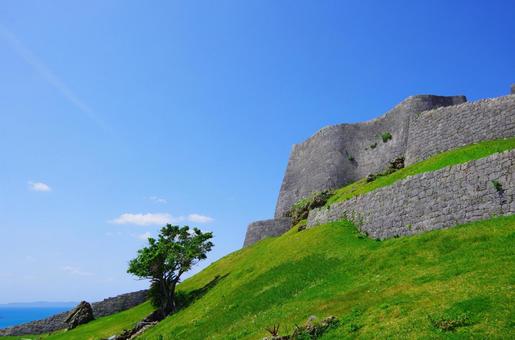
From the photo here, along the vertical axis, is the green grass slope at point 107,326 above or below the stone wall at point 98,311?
below

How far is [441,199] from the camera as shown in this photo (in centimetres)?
2505

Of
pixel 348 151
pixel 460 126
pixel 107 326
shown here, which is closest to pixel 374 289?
pixel 460 126

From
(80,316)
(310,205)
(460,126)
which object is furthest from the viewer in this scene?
(80,316)

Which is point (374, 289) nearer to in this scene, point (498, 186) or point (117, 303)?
point (498, 186)

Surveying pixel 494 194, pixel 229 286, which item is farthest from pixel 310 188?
pixel 494 194

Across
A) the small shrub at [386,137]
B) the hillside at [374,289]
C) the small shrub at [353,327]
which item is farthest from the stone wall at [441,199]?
the small shrub at [386,137]

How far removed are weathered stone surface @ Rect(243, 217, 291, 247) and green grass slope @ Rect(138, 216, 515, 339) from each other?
22.3 metres

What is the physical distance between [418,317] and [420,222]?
42.3 feet

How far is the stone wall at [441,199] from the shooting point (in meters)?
21.8

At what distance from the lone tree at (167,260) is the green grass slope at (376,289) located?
1013 centimetres

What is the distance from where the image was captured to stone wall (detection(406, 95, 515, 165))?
36438 mm

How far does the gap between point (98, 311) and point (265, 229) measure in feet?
91.4

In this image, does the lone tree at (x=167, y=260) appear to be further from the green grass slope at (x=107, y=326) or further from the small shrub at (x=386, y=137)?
the small shrub at (x=386, y=137)

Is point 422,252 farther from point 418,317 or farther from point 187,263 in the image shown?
point 187,263
